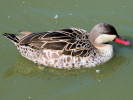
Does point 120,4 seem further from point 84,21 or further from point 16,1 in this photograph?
point 16,1

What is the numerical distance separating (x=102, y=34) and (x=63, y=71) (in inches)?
57.3

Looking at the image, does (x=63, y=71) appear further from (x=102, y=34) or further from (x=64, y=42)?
(x=102, y=34)

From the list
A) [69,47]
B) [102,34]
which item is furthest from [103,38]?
[69,47]

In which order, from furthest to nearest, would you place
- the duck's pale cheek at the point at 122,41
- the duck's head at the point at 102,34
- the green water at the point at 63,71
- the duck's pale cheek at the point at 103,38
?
the duck's pale cheek at the point at 122,41 < the duck's pale cheek at the point at 103,38 < the duck's head at the point at 102,34 < the green water at the point at 63,71

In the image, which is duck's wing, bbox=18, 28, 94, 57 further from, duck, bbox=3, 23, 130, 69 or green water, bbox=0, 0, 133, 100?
green water, bbox=0, 0, 133, 100

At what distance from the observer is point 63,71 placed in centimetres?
735

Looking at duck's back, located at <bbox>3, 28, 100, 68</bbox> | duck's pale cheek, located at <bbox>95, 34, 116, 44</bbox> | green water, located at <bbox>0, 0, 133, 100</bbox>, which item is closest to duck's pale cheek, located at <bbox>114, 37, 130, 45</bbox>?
duck's pale cheek, located at <bbox>95, 34, 116, 44</bbox>

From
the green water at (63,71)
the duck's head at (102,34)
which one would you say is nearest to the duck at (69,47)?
the duck's head at (102,34)

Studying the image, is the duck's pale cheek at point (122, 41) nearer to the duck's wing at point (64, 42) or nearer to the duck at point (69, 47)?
the duck at point (69, 47)

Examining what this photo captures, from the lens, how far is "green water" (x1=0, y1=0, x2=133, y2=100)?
22.1ft

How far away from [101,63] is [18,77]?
7.63ft

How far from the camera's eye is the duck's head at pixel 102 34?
7.26m

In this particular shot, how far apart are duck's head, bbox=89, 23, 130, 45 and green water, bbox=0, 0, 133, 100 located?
69cm

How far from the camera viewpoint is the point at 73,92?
669cm
